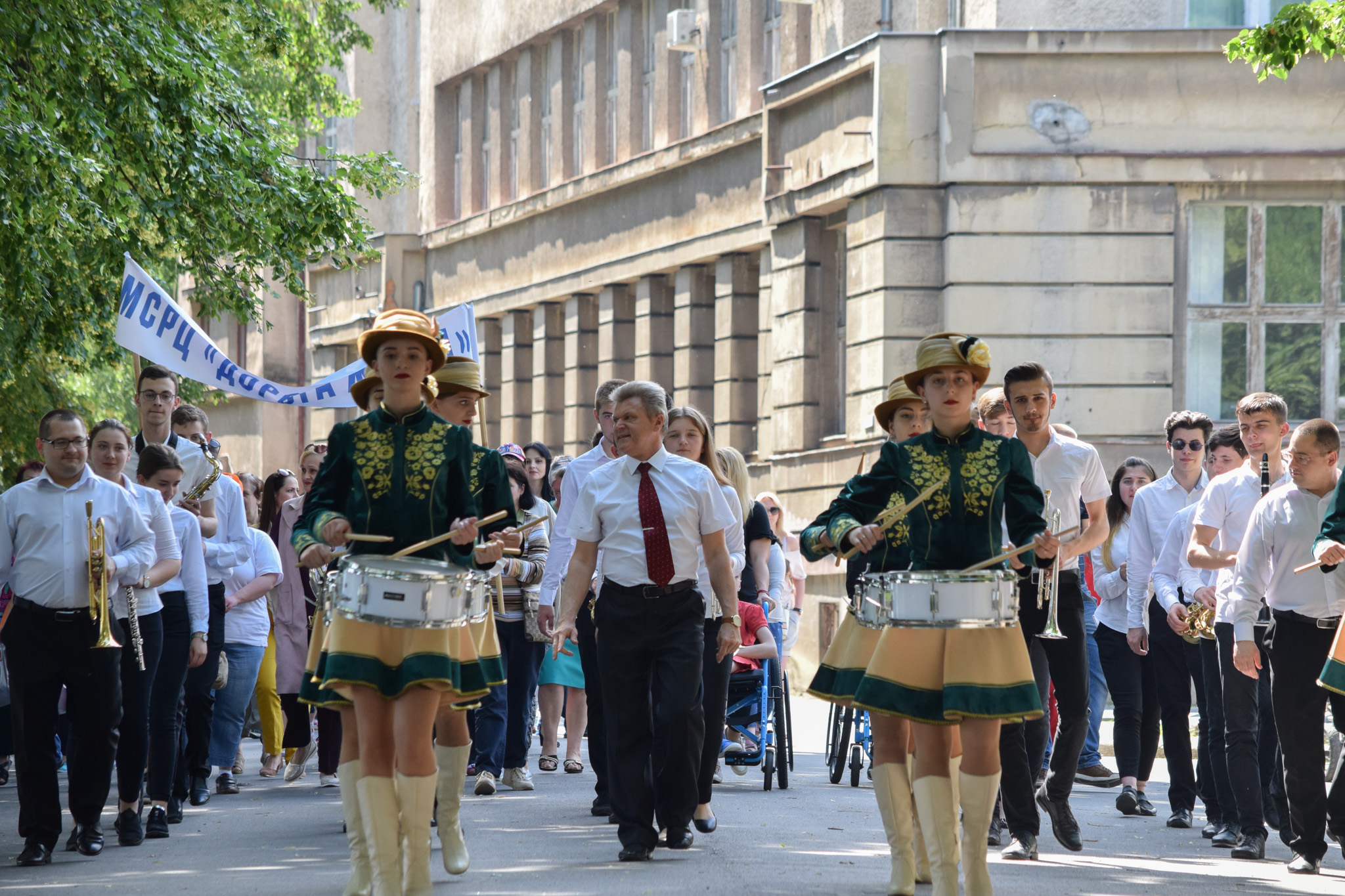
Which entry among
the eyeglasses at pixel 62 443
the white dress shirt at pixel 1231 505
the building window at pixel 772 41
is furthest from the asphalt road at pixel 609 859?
the building window at pixel 772 41

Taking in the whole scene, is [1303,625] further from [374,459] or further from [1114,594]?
[374,459]

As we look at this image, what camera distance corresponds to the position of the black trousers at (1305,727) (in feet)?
31.0

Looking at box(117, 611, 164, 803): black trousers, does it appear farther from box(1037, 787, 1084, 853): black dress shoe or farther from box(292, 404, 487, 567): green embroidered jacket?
box(1037, 787, 1084, 853): black dress shoe

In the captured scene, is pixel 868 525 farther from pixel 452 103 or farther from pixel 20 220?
pixel 452 103

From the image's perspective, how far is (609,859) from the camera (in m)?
9.58

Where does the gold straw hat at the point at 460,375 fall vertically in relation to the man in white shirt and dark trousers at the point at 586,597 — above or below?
above

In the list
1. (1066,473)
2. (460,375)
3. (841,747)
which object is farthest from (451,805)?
(841,747)

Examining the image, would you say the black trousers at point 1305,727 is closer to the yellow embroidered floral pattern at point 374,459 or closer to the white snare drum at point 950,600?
the white snare drum at point 950,600

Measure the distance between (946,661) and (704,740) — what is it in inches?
122

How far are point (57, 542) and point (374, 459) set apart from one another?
268cm

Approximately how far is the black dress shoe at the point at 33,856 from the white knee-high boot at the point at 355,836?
94.5 inches

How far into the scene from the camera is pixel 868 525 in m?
7.93

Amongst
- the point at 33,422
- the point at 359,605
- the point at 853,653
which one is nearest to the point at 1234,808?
the point at 853,653

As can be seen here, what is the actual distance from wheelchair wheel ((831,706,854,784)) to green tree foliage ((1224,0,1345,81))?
5.06 metres
